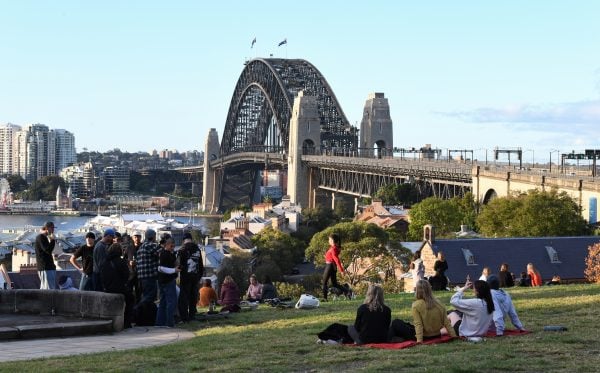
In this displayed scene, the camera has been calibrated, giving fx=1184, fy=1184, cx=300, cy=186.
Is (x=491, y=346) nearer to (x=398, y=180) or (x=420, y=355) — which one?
(x=420, y=355)

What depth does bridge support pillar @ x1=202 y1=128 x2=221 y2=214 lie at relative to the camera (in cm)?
18838

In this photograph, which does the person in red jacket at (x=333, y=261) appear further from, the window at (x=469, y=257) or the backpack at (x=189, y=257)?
the window at (x=469, y=257)

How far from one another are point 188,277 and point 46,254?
2.66 meters

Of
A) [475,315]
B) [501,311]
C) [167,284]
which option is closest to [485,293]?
[475,315]

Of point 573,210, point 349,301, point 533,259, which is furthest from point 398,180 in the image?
point 349,301

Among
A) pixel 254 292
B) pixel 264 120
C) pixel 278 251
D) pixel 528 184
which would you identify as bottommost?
pixel 278 251

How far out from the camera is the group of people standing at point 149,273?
18.4 metres

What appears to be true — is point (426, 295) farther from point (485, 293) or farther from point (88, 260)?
point (88, 260)

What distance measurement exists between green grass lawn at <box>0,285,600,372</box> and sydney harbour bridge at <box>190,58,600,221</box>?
48.1m

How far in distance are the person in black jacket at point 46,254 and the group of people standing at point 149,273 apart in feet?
0.08

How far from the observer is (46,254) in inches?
796

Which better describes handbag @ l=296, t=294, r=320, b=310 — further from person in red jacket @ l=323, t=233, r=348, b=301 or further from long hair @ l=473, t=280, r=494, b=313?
long hair @ l=473, t=280, r=494, b=313

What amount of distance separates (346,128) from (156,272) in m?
140

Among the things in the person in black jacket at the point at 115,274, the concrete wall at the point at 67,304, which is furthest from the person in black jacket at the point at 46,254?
the person in black jacket at the point at 115,274
